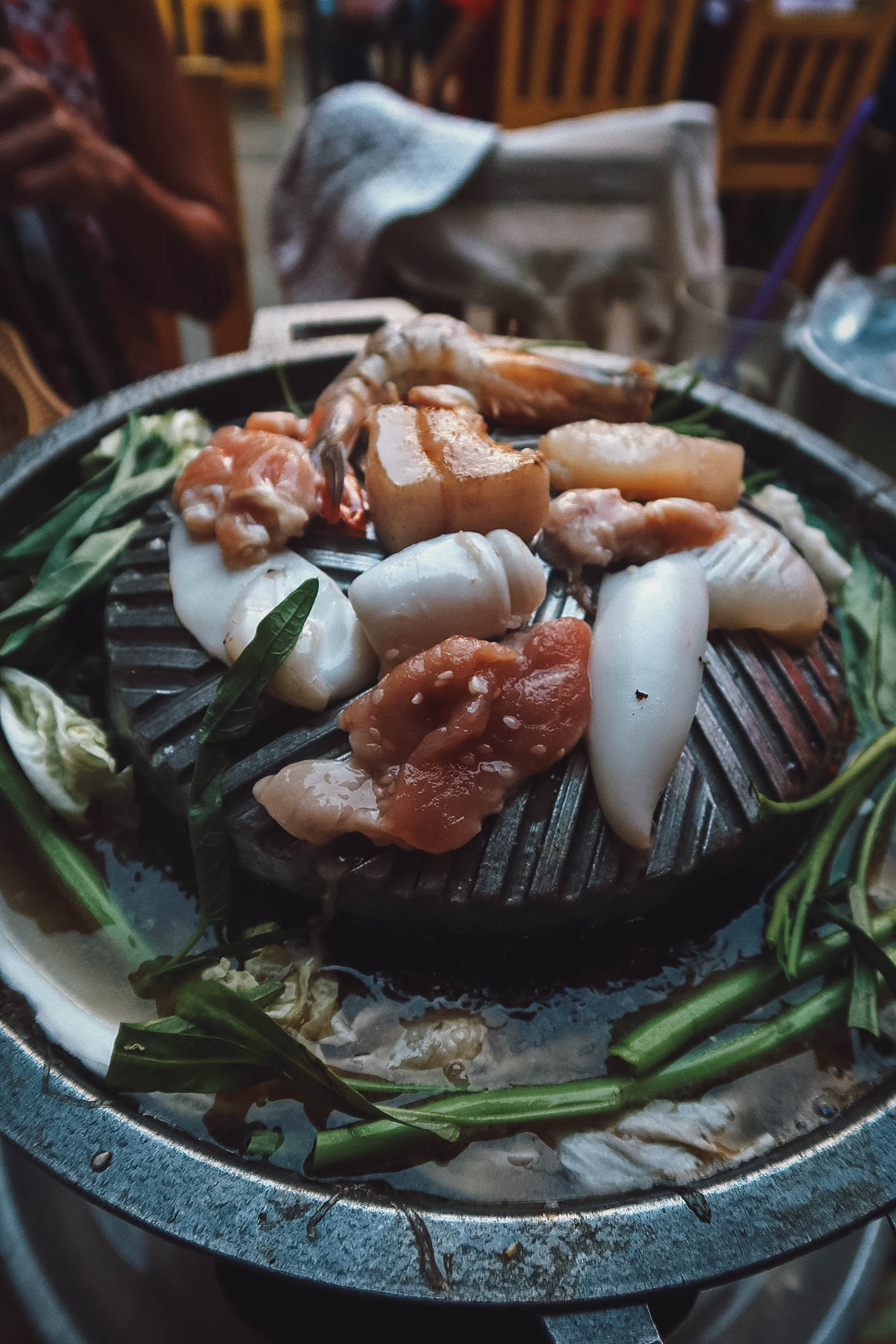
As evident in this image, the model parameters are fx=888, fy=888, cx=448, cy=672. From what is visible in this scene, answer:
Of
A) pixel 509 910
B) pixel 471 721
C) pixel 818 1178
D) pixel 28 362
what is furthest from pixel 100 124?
pixel 818 1178

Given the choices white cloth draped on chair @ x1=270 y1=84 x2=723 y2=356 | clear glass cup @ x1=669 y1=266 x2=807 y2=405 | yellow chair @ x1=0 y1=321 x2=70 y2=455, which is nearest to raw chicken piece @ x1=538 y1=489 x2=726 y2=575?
yellow chair @ x1=0 y1=321 x2=70 y2=455

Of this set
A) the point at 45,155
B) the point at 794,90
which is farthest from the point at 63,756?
the point at 794,90

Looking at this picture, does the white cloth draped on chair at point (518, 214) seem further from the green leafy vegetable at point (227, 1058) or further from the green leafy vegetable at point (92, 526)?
the green leafy vegetable at point (227, 1058)

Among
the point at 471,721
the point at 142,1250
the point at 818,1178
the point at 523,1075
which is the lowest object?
the point at 142,1250

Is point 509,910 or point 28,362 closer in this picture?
point 509,910

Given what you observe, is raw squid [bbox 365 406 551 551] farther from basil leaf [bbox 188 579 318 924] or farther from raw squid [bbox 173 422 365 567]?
basil leaf [bbox 188 579 318 924]

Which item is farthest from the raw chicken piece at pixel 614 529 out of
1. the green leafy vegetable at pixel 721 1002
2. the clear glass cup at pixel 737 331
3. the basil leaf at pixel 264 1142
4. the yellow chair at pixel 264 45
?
the yellow chair at pixel 264 45

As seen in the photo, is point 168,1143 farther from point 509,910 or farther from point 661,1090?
point 661,1090
